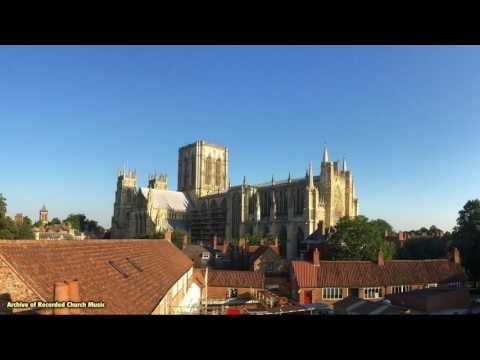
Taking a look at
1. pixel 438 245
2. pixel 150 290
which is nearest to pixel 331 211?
pixel 438 245

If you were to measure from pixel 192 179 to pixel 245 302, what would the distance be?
78.7 metres

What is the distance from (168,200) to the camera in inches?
3836

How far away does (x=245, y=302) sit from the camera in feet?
97.7

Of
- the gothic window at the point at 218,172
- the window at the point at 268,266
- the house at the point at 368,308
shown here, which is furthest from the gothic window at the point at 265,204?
the house at the point at 368,308

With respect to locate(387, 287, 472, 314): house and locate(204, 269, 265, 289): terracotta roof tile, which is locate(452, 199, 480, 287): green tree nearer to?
locate(387, 287, 472, 314): house

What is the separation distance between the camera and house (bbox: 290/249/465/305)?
31078mm

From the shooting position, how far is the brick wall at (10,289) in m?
8.48

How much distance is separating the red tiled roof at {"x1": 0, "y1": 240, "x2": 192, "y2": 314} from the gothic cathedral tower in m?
89.4

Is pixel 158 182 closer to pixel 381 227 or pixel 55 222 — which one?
pixel 55 222

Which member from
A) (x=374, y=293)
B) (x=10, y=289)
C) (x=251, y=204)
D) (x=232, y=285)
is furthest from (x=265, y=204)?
(x=10, y=289)

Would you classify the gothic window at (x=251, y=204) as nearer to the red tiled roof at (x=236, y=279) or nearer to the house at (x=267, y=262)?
the house at (x=267, y=262)
